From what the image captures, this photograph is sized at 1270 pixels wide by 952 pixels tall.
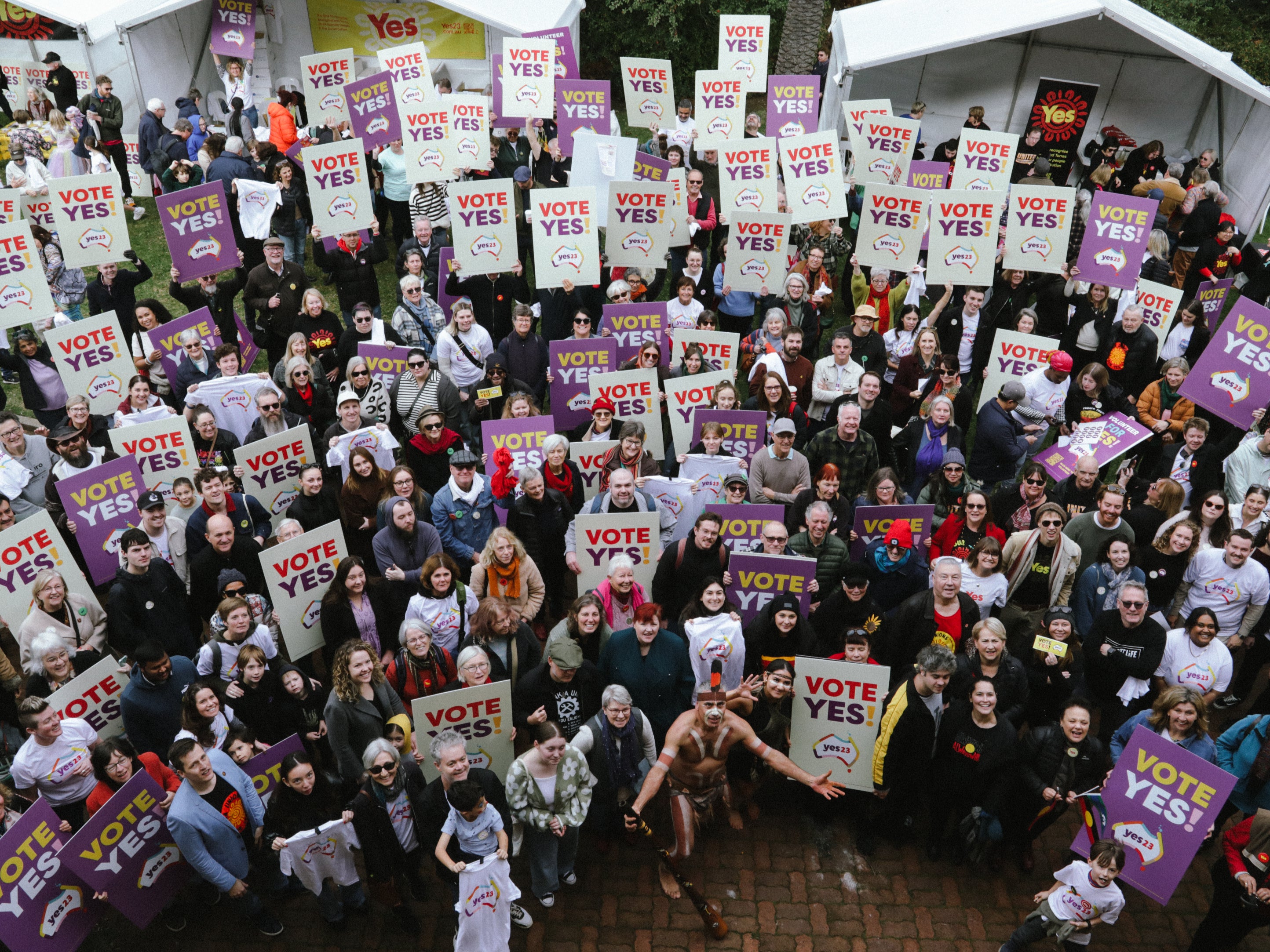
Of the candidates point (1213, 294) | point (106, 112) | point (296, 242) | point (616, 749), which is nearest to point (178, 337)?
point (296, 242)

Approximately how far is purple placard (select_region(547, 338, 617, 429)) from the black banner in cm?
1188

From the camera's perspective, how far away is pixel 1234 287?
1529 cm

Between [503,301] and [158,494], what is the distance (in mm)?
5006

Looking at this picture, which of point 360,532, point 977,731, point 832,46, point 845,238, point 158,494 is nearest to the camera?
point 977,731

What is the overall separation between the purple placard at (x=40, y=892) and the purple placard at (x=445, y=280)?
284 inches

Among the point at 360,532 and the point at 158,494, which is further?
the point at 360,532

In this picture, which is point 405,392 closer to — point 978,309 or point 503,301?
point 503,301

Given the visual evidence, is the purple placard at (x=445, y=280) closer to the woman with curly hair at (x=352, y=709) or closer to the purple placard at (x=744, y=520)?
the purple placard at (x=744, y=520)

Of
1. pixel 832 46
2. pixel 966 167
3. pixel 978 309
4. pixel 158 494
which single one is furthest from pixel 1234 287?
pixel 158 494

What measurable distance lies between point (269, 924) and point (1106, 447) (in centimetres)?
831

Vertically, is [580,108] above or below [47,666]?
above

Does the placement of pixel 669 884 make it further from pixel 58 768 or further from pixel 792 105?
pixel 792 105

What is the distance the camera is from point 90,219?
446 inches

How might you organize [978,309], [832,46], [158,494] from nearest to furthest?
Result: [158,494] < [978,309] < [832,46]
